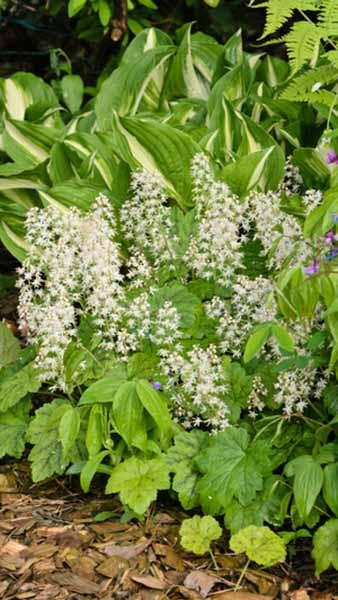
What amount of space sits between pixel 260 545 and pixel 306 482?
215 millimetres

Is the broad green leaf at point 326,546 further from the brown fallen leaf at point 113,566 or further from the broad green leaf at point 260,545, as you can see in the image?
the brown fallen leaf at point 113,566

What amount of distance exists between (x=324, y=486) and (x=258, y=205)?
97cm

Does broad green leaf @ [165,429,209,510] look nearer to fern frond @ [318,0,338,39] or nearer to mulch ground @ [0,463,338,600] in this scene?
mulch ground @ [0,463,338,600]

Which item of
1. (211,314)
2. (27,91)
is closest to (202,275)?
(211,314)

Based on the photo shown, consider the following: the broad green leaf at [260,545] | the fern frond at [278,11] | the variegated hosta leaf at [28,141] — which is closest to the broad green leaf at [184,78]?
the variegated hosta leaf at [28,141]

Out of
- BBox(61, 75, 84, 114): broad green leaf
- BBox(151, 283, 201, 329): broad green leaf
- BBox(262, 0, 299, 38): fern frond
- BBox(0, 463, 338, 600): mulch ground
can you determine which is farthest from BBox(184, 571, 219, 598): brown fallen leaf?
BBox(61, 75, 84, 114): broad green leaf

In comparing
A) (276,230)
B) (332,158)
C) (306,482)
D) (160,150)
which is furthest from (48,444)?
(332,158)

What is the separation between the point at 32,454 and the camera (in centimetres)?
280

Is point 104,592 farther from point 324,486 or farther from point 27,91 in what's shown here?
point 27,91

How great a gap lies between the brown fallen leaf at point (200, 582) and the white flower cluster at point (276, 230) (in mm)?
949

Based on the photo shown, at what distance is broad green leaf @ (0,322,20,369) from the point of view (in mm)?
3186

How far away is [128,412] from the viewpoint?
256cm

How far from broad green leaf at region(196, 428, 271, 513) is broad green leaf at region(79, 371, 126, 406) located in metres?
0.32

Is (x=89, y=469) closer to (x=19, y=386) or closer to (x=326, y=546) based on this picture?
(x=19, y=386)
